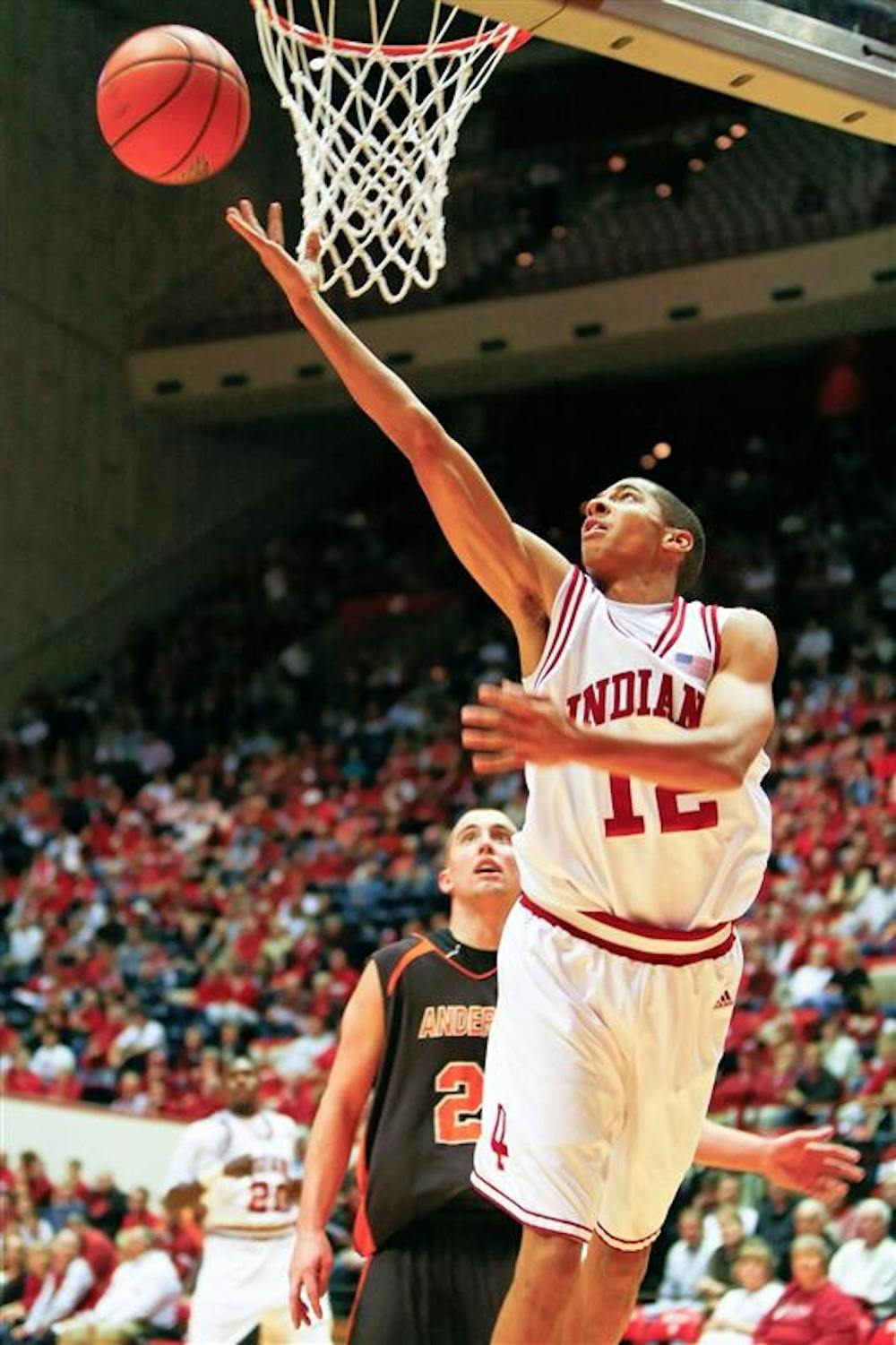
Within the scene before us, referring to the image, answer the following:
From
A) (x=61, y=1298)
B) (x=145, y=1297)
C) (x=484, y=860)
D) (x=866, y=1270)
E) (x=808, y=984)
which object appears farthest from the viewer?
(x=808, y=984)

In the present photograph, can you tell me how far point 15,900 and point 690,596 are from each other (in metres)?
6.06

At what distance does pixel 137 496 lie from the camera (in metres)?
20.7

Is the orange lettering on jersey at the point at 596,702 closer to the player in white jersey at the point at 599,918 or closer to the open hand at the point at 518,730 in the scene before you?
the player in white jersey at the point at 599,918

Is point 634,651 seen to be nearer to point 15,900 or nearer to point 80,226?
point 15,900

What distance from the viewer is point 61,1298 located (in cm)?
938

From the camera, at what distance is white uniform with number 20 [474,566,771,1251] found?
364 centimetres

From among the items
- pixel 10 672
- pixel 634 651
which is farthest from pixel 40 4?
pixel 634 651

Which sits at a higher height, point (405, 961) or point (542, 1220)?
point (405, 961)

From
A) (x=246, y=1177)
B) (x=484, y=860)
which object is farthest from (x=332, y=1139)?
(x=246, y=1177)

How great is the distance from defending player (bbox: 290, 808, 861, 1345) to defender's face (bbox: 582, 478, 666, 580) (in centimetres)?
99

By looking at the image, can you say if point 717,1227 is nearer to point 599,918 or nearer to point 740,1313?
point 740,1313

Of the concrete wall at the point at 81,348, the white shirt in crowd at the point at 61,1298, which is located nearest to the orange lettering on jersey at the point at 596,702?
the white shirt in crowd at the point at 61,1298

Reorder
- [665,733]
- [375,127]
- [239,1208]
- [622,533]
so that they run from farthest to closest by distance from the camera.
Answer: [239,1208], [375,127], [622,533], [665,733]

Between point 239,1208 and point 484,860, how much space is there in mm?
3612
